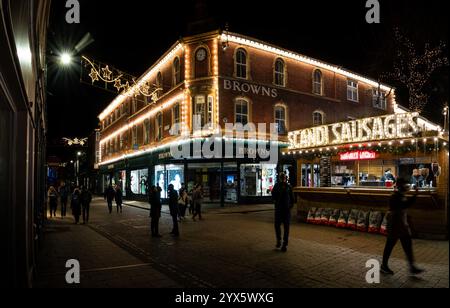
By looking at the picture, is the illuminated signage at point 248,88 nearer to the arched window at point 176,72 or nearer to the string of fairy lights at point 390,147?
the arched window at point 176,72

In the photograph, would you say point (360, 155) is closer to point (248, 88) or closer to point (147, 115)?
point (248, 88)

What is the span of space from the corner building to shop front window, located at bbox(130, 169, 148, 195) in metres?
0.16

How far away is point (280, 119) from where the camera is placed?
25.4 m

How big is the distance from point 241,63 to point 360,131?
1218 cm

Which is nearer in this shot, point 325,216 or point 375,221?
point 375,221

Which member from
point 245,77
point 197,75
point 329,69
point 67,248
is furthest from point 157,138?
point 67,248

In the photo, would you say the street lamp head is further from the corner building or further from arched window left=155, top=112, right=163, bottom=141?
arched window left=155, top=112, right=163, bottom=141

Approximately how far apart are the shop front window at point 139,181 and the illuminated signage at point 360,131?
16.8 metres

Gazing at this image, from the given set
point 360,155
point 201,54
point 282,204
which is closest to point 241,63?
point 201,54

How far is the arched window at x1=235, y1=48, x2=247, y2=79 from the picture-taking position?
2323 cm

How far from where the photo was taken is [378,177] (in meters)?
18.0

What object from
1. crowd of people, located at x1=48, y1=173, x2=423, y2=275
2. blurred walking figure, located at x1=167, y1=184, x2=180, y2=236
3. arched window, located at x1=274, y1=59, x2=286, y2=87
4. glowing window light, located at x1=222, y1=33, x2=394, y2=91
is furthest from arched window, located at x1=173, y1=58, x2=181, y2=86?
blurred walking figure, located at x1=167, y1=184, x2=180, y2=236

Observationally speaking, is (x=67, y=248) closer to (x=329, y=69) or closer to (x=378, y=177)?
(x=378, y=177)

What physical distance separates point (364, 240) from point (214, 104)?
1424 centimetres
